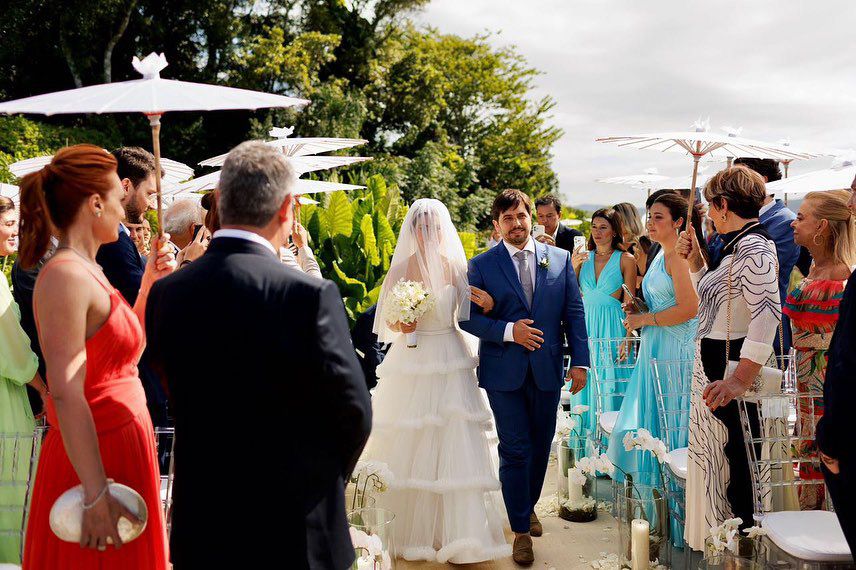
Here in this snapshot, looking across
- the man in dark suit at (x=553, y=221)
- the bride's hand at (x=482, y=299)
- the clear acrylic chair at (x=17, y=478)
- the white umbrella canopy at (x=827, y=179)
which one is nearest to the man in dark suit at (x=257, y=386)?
the clear acrylic chair at (x=17, y=478)

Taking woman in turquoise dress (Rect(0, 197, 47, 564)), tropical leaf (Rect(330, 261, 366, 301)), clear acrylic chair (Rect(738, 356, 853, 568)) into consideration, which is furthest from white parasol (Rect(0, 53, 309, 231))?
tropical leaf (Rect(330, 261, 366, 301))

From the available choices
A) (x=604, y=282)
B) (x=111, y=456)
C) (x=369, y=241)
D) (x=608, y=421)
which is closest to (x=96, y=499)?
(x=111, y=456)

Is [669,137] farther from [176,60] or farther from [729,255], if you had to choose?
[176,60]

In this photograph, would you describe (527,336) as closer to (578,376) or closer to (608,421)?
(578,376)

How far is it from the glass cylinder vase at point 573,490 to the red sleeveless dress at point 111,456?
3390 millimetres

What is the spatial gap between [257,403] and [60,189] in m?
1.14

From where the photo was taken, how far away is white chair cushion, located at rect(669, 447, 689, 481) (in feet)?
14.3

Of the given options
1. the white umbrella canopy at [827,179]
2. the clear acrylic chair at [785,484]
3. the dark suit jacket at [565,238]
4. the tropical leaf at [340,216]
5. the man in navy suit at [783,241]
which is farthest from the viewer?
the tropical leaf at [340,216]

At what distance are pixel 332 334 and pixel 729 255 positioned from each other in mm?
2615

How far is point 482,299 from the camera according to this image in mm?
4871

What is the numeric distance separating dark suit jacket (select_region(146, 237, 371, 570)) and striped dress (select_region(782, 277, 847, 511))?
122 inches

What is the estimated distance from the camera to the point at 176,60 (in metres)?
26.4

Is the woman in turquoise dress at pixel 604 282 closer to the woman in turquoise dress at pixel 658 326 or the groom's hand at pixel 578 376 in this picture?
the woman in turquoise dress at pixel 658 326

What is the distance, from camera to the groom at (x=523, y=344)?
15.5ft
